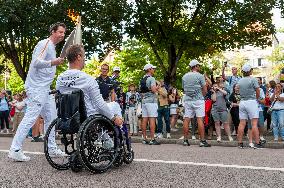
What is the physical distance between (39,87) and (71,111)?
1.62 meters

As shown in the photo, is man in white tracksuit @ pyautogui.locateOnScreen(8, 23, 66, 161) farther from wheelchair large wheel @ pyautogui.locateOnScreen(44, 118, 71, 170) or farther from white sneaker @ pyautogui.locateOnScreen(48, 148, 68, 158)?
wheelchair large wheel @ pyautogui.locateOnScreen(44, 118, 71, 170)

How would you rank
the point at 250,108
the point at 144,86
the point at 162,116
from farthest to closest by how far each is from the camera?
the point at 162,116, the point at 144,86, the point at 250,108

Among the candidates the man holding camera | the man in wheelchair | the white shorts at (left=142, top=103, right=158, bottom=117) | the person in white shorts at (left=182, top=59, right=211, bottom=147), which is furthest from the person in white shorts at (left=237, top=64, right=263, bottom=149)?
the man in wheelchair

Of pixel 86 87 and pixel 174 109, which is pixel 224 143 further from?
pixel 86 87

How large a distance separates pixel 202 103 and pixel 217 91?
206 centimetres

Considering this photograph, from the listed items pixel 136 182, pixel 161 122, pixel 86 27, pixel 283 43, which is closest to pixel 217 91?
pixel 161 122

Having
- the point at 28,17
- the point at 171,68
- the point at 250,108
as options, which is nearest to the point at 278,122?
the point at 250,108

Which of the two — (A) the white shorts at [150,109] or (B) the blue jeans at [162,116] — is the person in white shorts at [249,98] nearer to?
(A) the white shorts at [150,109]

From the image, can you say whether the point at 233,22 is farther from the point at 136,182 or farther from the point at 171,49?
the point at 136,182

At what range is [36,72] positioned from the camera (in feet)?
21.3

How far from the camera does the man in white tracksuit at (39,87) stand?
6141mm

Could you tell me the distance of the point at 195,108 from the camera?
399 inches

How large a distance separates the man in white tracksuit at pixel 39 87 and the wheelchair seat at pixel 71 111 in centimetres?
117

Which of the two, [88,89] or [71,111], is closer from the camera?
[71,111]
